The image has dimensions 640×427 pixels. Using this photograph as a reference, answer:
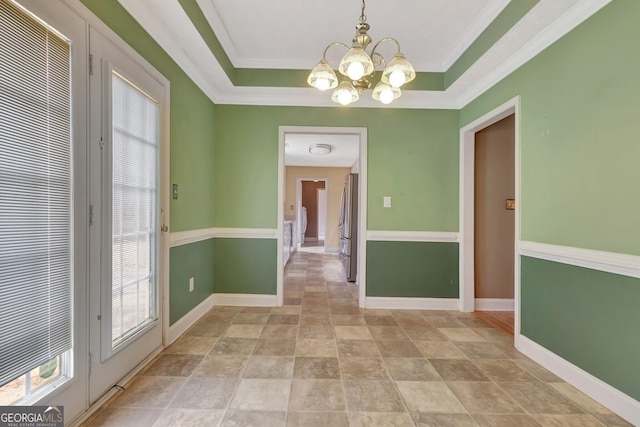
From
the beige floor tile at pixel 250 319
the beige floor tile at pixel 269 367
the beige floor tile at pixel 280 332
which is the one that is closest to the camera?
the beige floor tile at pixel 269 367

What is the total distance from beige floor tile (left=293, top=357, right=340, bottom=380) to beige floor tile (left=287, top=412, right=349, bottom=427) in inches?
13.6

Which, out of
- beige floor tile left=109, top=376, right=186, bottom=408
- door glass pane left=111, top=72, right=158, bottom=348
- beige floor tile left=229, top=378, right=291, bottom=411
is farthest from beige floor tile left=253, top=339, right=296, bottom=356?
door glass pane left=111, top=72, right=158, bottom=348

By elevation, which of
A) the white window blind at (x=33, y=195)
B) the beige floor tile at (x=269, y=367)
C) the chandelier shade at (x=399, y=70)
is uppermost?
the chandelier shade at (x=399, y=70)

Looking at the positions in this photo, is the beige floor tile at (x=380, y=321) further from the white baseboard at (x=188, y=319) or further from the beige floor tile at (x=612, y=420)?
the white baseboard at (x=188, y=319)

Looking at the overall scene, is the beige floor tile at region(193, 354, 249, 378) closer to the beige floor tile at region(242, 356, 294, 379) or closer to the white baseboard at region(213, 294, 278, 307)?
the beige floor tile at region(242, 356, 294, 379)

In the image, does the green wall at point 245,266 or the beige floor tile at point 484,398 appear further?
the green wall at point 245,266

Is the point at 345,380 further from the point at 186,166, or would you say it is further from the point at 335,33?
the point at 335,33

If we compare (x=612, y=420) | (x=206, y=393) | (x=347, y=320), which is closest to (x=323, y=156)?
(x=347, y=320)

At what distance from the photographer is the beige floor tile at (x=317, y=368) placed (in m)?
1.94

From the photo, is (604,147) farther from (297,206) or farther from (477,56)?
(297,206)

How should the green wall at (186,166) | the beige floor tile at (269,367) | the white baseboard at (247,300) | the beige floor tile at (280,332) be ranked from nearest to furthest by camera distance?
1. the beige floor tile at (269,367)
2. the green wall at (186,166)
3. the beige floor tile at (280,332)
4. the white baseboard at (247,300)

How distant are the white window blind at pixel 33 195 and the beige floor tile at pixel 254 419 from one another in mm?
919

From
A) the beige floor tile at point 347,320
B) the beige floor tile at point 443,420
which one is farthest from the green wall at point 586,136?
the beige floor tile at point 347,320

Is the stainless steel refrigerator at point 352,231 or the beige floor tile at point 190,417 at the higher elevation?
the stainless steel refrigerator at point 352,231
